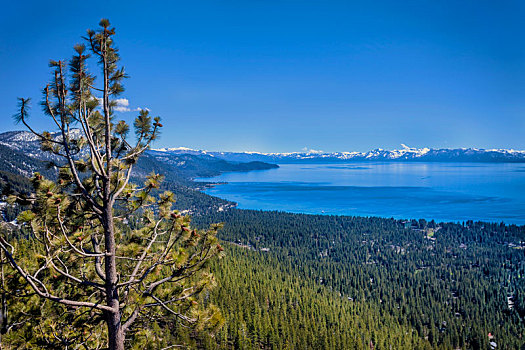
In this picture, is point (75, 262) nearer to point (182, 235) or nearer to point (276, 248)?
point (182, 235)

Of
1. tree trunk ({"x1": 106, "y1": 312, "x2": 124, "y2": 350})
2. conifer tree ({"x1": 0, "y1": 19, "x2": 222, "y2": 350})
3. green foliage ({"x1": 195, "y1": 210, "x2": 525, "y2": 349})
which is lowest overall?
green foliage ({"x1": 195, "y1": 210, "x2": 525, "y2": 349})

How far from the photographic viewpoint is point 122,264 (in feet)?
20.2

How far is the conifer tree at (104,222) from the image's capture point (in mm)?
4641

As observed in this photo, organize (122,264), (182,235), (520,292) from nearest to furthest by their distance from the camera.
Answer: (182,235) → (122,264) → (520,292)

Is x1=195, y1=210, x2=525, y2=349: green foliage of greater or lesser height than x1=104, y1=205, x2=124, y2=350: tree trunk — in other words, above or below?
below

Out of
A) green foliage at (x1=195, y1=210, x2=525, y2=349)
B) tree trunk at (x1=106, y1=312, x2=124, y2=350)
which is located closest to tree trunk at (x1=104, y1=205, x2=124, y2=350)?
tree trunk at (x1=106, y1=312, x2=124, y2=350)

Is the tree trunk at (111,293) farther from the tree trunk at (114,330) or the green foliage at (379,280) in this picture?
the green foliage at (379,280)

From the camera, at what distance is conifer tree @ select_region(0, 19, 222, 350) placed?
4641mm

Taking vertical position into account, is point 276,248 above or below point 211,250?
below

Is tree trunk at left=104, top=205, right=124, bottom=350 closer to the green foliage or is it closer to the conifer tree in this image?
the conifer tree

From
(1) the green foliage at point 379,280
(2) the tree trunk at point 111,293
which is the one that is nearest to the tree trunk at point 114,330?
(2) the tree trunk at point 111,293

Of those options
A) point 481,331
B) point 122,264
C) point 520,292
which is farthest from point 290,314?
point 520,292

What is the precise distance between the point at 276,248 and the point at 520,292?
198 ft

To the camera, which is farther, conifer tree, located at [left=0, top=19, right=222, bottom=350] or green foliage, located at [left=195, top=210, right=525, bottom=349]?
green foliage, located at [left=195, top=210, right=525, bottom=349]
